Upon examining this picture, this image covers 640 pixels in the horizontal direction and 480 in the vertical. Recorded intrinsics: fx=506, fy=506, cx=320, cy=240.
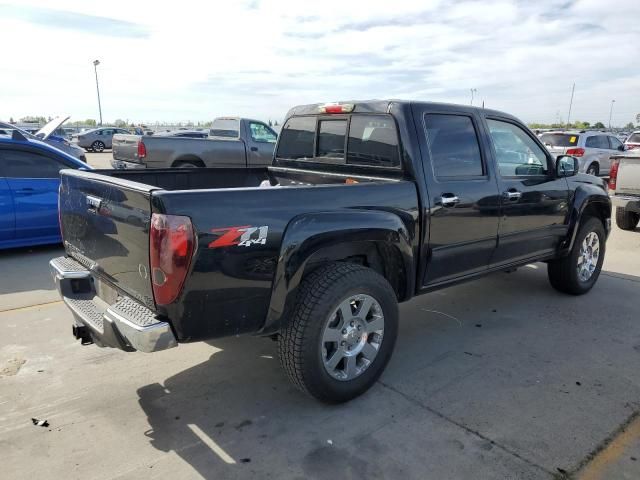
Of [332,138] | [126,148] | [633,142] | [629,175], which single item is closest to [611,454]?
[332,138]

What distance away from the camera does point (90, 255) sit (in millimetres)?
3234

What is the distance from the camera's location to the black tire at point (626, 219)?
9.10m

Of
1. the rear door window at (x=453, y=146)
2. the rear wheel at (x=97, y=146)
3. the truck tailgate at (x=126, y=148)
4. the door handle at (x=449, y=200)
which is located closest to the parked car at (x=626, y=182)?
the rear door window at (x=453, y=146)

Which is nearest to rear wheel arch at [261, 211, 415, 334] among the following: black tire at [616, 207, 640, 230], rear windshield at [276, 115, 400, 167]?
rear windshield at [276, 115, 400, 167]

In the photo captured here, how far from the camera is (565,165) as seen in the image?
189 inches

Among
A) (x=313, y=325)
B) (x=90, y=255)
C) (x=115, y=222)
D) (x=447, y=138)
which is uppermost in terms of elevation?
(x=447, y=138)

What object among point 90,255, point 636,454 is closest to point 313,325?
point 90,255

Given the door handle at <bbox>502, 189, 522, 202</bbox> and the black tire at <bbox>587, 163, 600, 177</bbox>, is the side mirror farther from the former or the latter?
the black tire at <bbox>587, 163, 600, 177</bbox>

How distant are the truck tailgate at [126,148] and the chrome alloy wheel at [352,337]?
9.86 m

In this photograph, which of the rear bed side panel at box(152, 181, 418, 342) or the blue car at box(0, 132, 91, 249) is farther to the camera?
the blue car at box(0, 132, 91, 249)

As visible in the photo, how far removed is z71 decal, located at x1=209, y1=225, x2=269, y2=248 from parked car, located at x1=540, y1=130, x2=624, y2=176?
564 inches

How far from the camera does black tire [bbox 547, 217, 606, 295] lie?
206 inches

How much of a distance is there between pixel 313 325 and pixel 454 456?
104 cm

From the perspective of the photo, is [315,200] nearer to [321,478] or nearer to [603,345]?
[321,478]
